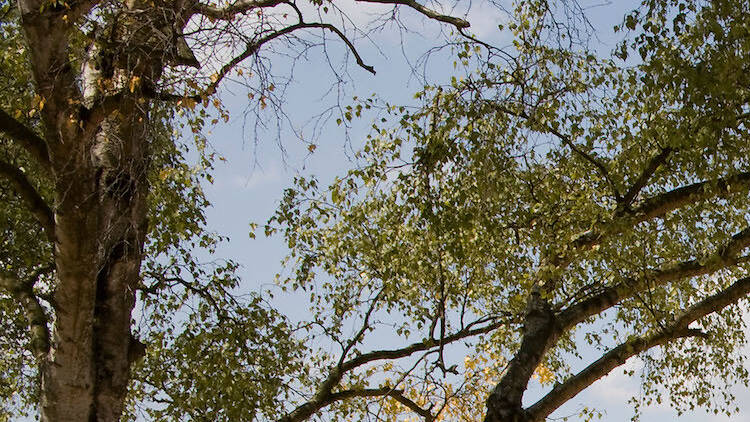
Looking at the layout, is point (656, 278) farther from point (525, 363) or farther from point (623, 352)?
point (525, 363)

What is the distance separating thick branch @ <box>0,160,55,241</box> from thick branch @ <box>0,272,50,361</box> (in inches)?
80.4

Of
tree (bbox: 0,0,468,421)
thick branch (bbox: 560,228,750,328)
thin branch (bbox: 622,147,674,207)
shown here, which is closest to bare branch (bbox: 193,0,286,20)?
tree (bbox: 0,0,468,421)

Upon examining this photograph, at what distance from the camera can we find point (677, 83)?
9680 mm

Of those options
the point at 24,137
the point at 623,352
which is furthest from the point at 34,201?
the point at 623,352

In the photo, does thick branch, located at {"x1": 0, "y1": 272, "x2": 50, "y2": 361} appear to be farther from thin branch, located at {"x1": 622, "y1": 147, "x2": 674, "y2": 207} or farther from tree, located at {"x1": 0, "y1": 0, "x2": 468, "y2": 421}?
thin branch, located at {"x1": 622, "y1": 147, "x2": 674, "y2": 207}

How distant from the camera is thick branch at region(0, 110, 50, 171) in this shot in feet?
26.8

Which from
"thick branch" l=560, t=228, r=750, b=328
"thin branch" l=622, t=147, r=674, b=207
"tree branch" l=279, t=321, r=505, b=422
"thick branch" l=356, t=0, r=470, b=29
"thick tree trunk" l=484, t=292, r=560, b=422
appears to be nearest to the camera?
"thick branch" l=356, t=0, r=470, b=29

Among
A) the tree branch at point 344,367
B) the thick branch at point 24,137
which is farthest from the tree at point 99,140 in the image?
the tree branch at point 344,367

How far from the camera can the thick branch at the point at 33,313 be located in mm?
10242

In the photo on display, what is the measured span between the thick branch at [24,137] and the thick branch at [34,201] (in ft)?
1.80

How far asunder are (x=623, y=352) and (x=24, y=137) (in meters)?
8.31

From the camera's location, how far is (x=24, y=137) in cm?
816

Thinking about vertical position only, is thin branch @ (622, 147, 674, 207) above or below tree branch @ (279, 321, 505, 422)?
above

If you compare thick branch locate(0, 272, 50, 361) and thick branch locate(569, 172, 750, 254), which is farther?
thick branch locate(569, 172, 750, 254)
